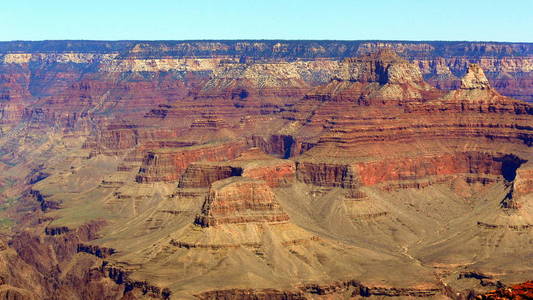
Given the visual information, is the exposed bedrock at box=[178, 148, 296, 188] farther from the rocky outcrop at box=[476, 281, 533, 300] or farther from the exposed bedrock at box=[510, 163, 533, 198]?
the rocky outcrop at box=[476, 281, 533, 300]

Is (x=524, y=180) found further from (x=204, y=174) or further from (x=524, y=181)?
(x=204, y=174)

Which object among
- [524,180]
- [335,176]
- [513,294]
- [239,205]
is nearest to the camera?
[513,294]

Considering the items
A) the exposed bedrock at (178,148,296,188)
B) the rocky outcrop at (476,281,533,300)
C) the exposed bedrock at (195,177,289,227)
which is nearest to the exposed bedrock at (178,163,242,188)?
the exposed bedrock at (178,148,296,188)

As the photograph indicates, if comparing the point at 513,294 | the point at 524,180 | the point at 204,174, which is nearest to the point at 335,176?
the point at 204,174

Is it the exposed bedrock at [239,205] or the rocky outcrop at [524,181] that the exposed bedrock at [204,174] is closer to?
the exposed bedrock at [239,205]

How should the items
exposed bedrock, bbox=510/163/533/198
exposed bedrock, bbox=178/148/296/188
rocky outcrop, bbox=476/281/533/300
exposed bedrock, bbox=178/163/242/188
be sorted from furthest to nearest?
exposed bedrock, bbox=178/163/242/188 < exposed bedrock, bbox=178/148/296/188 < exposed bedrock, bbox=510/163/533/198 < rocky outcrop, bbox=476/281/533/300

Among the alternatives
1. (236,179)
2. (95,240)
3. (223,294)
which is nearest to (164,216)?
(95,240)

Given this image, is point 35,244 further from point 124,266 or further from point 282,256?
point 282,256

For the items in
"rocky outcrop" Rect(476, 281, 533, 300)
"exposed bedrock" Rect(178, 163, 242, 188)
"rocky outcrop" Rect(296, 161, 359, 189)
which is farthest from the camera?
"rocky outcrop" Rect(296, 161, 359, 189)
